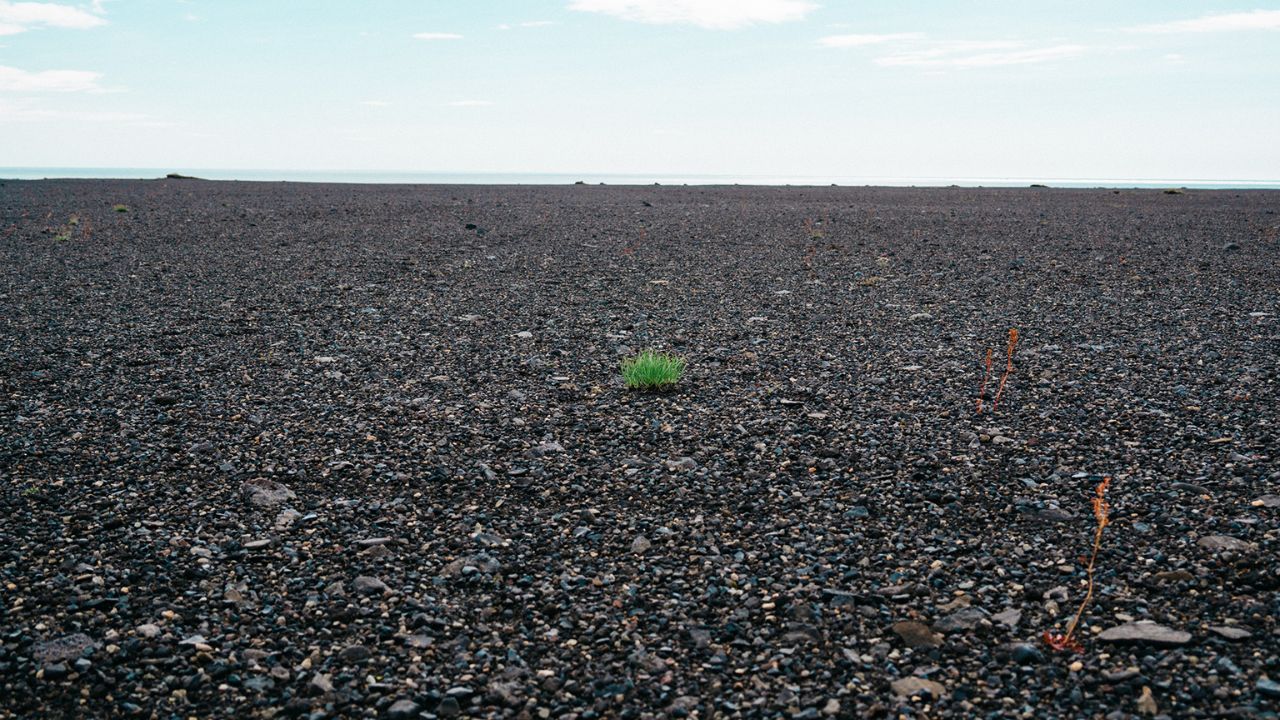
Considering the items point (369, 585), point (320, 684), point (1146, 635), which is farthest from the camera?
point (369, 585)

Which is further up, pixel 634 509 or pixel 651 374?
pixel 651 374

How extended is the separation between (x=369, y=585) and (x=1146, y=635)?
3397 mm

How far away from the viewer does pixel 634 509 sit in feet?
15.9

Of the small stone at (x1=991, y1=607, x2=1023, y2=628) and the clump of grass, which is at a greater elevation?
the clump of grass

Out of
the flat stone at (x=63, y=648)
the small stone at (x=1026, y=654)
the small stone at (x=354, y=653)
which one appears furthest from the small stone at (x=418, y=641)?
the small stone at (x=1026, y=654)

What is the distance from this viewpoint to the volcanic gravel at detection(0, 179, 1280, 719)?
331 cm

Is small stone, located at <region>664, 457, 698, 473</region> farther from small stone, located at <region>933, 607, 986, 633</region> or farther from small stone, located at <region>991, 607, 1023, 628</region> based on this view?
small stone, located at <region>991, 607, 1023, 628</region>

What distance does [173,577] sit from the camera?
4051 millimetres

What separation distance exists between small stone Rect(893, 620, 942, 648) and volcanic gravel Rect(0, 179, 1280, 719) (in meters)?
0.02

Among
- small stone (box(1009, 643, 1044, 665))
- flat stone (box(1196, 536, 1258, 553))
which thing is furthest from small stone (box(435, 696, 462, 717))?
flat stone (box(1196, 536, 1258, 553))

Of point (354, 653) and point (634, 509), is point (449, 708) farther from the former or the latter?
point (634, 509)

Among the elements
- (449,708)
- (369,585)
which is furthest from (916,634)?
(369,585)

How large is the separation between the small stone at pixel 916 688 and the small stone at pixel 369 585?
2.31 metres

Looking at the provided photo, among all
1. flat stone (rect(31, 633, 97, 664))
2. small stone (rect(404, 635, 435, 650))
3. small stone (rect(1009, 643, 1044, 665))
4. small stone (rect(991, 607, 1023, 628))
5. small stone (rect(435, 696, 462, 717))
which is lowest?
small stone (rect(435, 696, 462, 717))
